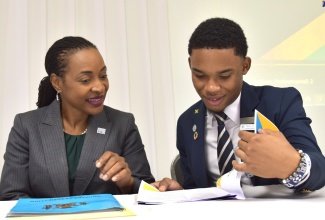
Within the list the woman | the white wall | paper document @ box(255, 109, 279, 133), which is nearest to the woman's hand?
the woman

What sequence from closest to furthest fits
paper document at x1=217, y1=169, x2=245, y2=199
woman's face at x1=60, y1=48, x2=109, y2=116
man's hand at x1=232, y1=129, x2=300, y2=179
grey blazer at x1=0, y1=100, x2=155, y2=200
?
1. man's hand at x1=232, y1=129, x2=300, y2=179
2. paper document at x1=217, y1=169, x2=245, y2=199
3. grey blazer at x1=0, y1=100, x2=155, y2=200
4. woman's face at x1=60, y1=48, x2=109, y2=116

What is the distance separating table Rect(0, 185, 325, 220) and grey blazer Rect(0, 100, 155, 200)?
42 cm

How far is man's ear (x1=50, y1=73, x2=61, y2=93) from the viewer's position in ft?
5.77

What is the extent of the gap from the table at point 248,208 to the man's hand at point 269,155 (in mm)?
83

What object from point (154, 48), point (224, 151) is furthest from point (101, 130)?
point (154, 48)

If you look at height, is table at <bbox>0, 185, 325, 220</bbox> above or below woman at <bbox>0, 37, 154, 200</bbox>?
below

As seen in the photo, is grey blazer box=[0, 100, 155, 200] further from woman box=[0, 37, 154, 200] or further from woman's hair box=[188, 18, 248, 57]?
woman's hair box=[188, 18, 248, 57]

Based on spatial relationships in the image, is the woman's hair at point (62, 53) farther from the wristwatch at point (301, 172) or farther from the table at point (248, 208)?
the wristwatch at point (301, 172)

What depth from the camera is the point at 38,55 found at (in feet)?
9.59

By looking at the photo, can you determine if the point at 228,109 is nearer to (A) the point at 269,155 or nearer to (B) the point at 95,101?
(A) the point at 269,155

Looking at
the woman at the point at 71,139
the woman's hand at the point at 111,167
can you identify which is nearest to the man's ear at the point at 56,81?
the woman at the point at 71,139

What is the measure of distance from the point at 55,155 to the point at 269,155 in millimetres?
959

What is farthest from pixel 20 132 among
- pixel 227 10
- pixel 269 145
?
Result: pixel 227 10

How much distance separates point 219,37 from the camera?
1354 mm
